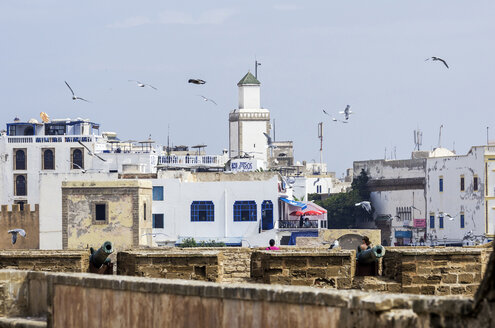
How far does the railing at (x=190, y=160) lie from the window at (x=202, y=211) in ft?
44.2

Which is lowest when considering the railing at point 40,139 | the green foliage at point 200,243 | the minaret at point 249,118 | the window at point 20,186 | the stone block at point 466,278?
the green foliage at point 200,243

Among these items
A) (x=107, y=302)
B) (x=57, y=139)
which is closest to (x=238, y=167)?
(x=57, y=139)

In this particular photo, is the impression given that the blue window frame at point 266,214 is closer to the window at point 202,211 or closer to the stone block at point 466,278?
the window at point 202,211

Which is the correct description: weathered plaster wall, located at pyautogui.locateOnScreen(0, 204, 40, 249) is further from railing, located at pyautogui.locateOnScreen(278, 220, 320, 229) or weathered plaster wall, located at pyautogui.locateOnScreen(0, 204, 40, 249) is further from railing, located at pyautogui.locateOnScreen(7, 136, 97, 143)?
railing, located at pyautogui.locateOnScreen(278, 220, 320, 229)

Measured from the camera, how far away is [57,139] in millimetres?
84125

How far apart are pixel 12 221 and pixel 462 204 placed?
31893 mm

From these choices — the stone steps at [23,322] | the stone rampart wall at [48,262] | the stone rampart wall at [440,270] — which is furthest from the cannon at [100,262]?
the stone rampart wall at [440,270]

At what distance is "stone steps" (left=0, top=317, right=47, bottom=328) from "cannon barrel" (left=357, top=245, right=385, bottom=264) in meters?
3.36

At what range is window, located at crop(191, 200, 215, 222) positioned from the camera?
240ft

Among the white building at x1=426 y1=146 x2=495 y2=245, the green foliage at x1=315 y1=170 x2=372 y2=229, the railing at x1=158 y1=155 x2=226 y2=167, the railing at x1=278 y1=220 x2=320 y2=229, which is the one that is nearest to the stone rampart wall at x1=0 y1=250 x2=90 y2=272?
the railing at x1=278 y1=220 x2=320 y2=229

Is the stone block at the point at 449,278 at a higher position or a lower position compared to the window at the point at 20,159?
lower

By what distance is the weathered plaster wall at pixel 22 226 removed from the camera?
242 feet

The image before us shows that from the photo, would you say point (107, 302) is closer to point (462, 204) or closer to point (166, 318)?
point (166, 318)

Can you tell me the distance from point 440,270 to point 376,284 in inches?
23.6
